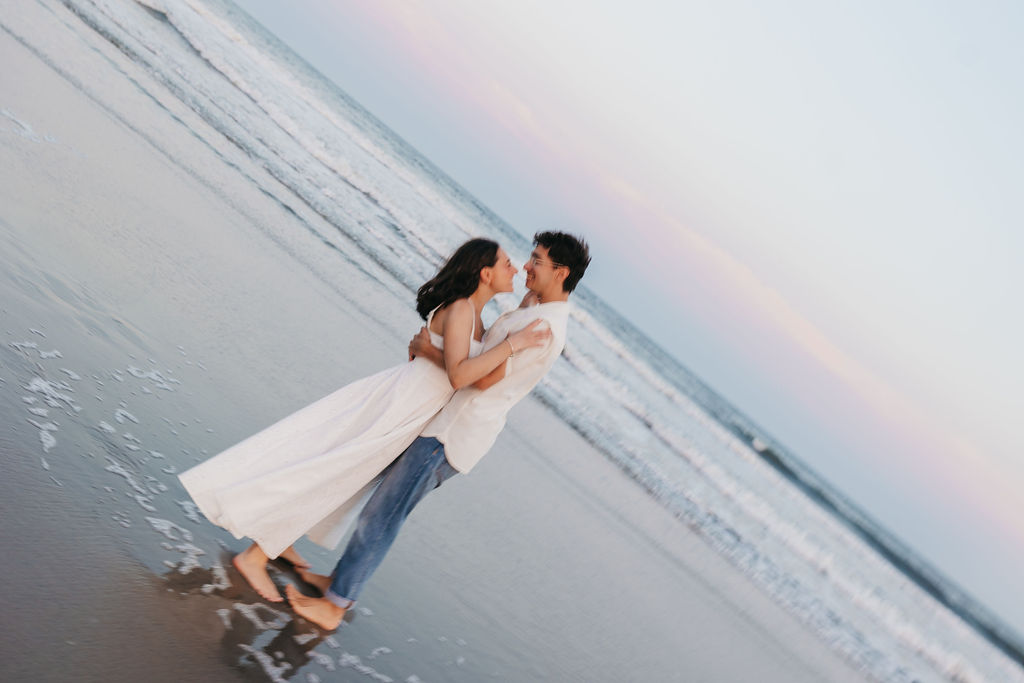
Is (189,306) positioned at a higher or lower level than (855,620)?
lower

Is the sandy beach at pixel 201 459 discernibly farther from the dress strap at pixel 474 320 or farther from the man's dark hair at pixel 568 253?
the man's dark hair at pixel 568 253

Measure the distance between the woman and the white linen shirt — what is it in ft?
0.21

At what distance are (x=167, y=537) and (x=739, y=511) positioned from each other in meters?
12.3

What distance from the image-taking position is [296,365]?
6.58 m

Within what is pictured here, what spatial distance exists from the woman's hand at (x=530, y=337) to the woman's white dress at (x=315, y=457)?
0.24 meters

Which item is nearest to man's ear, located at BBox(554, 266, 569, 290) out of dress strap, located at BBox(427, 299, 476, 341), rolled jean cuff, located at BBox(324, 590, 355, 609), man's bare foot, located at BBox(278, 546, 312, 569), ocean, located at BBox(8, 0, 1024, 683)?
dress strap, located at BBox(427, 299, 476, 341)

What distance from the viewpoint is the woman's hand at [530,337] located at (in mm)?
3461

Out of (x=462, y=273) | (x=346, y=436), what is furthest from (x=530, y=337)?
(x=346, y=436)

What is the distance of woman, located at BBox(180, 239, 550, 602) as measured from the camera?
3420 mm

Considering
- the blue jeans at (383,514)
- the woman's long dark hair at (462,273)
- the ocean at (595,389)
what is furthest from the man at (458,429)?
the ocean at (595,389)

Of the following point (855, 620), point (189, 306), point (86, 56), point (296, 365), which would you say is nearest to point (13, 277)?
point (189, 306)

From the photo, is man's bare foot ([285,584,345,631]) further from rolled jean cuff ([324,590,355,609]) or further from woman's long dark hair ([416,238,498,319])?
woman's long dark hair ([416,238,498,319])

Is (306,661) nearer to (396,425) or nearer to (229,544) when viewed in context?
(229,544)

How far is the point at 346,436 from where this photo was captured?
362 cm
